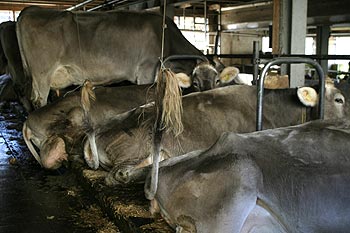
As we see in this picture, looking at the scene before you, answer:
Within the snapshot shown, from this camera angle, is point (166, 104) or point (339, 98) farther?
point (339, 98)

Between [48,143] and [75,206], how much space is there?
4.38ft

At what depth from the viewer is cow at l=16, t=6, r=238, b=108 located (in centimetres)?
740

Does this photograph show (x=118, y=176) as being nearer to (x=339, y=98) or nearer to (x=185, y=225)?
(x=185, y=225)

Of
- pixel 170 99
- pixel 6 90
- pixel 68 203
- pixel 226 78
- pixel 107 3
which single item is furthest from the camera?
pixel 6 90

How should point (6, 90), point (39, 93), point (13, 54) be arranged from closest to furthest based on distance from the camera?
point (39, 93)
point (13, 54)
point (6, 90)

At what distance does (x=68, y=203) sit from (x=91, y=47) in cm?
388

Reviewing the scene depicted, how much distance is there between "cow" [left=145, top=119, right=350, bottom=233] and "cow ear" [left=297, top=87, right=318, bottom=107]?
1.40 meters

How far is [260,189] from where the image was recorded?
109 inches

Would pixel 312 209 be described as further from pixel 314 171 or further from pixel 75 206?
pixel 75 206

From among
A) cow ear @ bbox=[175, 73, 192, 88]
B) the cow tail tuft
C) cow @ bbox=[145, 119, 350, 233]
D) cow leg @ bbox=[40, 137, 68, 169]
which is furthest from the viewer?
cow ear @ bbox=[175, 73, 192, 88]

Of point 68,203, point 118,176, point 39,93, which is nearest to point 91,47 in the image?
point 39,93

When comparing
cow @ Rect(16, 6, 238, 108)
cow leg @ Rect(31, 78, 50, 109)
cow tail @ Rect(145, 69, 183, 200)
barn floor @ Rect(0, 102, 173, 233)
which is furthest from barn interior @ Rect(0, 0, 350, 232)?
cow @ Rect(16, 6, 238, 108)

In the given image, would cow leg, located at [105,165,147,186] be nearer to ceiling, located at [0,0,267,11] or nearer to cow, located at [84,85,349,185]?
cow, located at [84,85,349,185]

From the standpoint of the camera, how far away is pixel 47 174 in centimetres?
559
